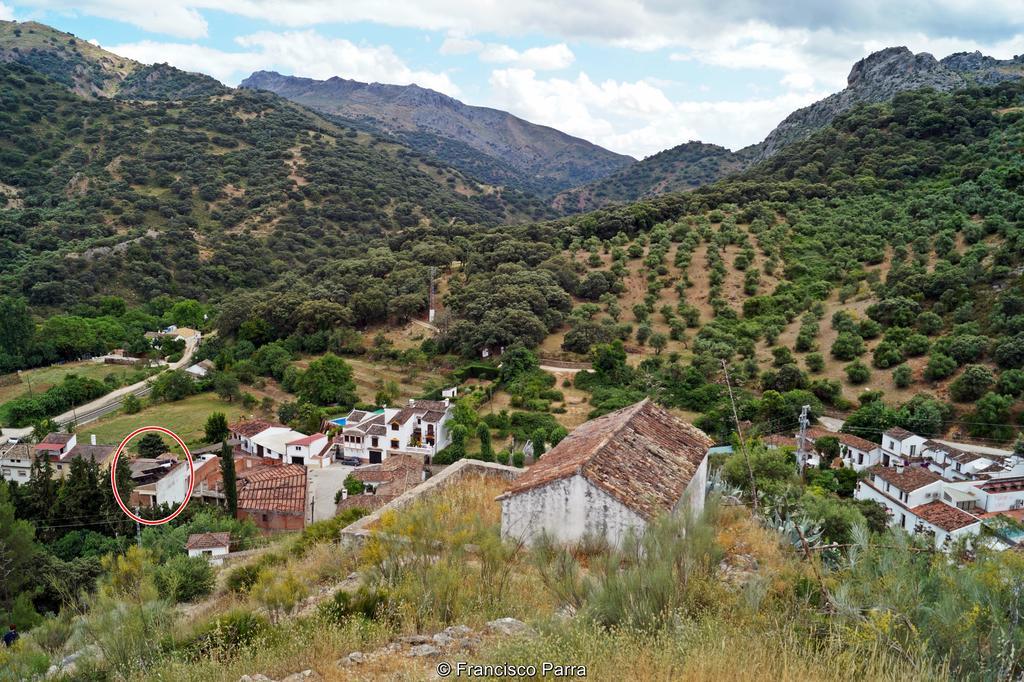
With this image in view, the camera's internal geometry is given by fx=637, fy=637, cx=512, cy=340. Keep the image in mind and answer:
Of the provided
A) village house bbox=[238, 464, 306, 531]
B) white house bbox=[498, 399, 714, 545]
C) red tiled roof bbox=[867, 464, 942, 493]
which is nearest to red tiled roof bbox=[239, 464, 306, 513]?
village house bbox=[238, 464, 306, 531]

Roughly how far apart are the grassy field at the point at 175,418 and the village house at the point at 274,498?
23.1 ft

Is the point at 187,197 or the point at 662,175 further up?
the point at 662,175

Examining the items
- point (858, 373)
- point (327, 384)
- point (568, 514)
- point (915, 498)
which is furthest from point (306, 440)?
point (858, 373)

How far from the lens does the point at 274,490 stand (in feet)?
69.9

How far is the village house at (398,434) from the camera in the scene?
26.1 meters

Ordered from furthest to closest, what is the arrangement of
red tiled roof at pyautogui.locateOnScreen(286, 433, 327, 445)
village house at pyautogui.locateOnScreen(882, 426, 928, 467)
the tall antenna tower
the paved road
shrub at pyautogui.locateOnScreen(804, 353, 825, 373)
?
1. the tall antenna tower
2. the paved road
3. shrub at pyautogui.locateOnScreen(804, 353, 825, 373)
4. red tiled roof at pyautogui.locateOnScreen(286, 433, 327, 445)
5. village house at pyautogui.locateOnScreen(882, 426, 928, 467)

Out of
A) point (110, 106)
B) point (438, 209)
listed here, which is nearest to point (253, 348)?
point (438, 209)

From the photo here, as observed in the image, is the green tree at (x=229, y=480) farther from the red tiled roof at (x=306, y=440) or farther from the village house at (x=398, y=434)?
the village house at (x=398, y=434)

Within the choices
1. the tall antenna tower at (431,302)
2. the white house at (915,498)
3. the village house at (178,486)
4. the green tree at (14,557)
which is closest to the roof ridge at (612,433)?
the white house at (915,498)

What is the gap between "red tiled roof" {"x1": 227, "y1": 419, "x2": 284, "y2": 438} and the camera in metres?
27.1

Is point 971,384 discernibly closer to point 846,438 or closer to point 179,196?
point 846,438

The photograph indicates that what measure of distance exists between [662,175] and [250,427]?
323ft

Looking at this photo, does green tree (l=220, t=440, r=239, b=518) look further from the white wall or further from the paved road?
the paved road

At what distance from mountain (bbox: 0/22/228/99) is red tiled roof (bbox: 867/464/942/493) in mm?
117707
